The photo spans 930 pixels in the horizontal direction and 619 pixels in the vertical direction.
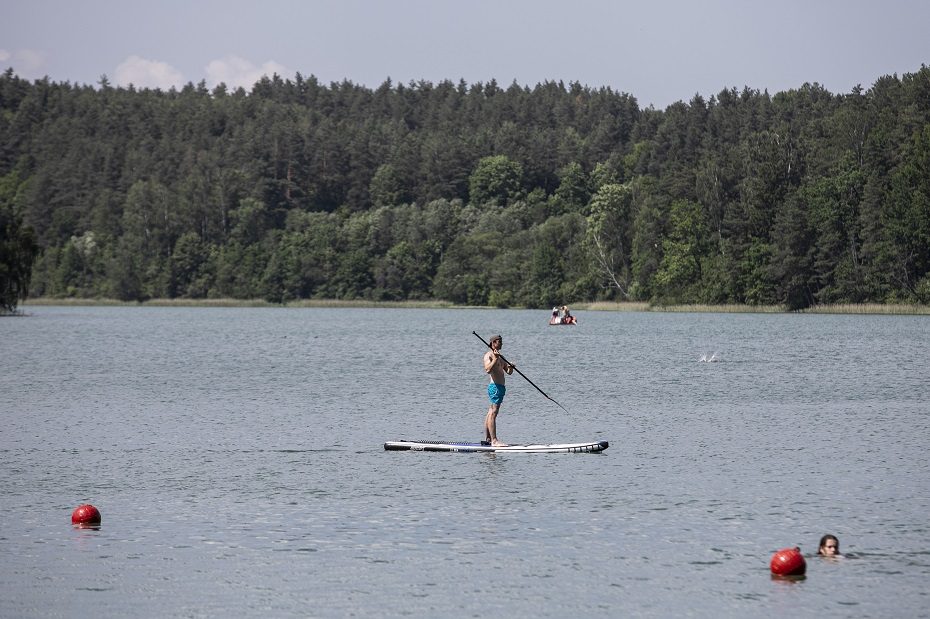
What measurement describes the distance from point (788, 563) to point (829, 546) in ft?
4.33

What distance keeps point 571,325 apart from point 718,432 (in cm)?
8945

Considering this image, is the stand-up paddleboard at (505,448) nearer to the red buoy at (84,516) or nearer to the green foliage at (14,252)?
the red buoy at (84,516)

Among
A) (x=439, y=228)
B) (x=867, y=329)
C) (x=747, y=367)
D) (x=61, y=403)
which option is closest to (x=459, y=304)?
(x=439, y=228)

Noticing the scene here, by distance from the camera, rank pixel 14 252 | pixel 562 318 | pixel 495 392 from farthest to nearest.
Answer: pixel 562 318 < pixel 14 252 < pixel 495 392

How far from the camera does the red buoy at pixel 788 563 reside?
1792cm

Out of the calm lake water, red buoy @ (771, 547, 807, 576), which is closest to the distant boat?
the calm lake water

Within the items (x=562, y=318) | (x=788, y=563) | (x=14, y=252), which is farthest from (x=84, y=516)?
(x=562, y=318)

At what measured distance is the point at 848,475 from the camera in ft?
88.2

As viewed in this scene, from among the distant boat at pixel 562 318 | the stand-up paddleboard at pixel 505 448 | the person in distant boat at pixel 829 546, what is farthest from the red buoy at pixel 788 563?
the distant boat at pixel 562 318

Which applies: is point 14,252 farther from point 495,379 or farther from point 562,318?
point 495,379

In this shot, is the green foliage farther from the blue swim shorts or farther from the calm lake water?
the blue swim shorts

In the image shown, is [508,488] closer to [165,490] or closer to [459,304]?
[165,490]

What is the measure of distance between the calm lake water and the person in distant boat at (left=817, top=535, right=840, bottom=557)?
0.17 m

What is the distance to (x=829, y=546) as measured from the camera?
18938 mm
